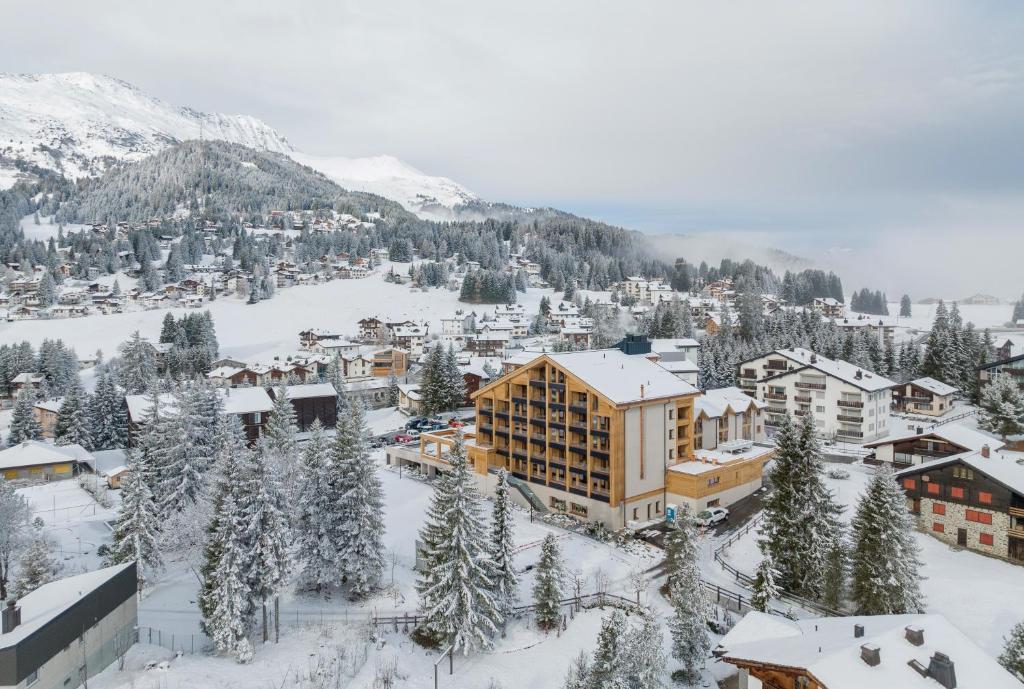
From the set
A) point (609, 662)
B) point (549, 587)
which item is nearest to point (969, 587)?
point (549, 587)

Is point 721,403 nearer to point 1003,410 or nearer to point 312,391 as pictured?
point 1003,410

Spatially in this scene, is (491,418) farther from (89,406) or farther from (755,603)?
(89,406)

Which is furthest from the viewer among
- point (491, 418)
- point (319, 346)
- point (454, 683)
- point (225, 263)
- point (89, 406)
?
point (225, 263)

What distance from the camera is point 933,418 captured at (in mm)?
77062

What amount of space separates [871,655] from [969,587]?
21609mm

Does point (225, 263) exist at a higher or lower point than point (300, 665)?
higher

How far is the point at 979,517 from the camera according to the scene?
3978 cm

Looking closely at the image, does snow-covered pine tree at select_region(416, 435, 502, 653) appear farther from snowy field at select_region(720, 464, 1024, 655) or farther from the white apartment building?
the white apartment building

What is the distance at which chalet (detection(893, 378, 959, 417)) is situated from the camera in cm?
7812

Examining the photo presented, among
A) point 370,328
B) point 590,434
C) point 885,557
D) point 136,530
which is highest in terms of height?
point 370,328

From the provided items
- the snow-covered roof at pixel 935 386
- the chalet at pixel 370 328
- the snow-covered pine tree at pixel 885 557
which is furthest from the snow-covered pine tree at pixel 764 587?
the chalet at pixel 370 328

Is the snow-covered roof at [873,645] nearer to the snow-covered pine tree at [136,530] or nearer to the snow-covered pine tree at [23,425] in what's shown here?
the snow-covered pine tree at [136,530]

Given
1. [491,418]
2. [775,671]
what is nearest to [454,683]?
[775,671]

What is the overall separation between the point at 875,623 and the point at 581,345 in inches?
4392
